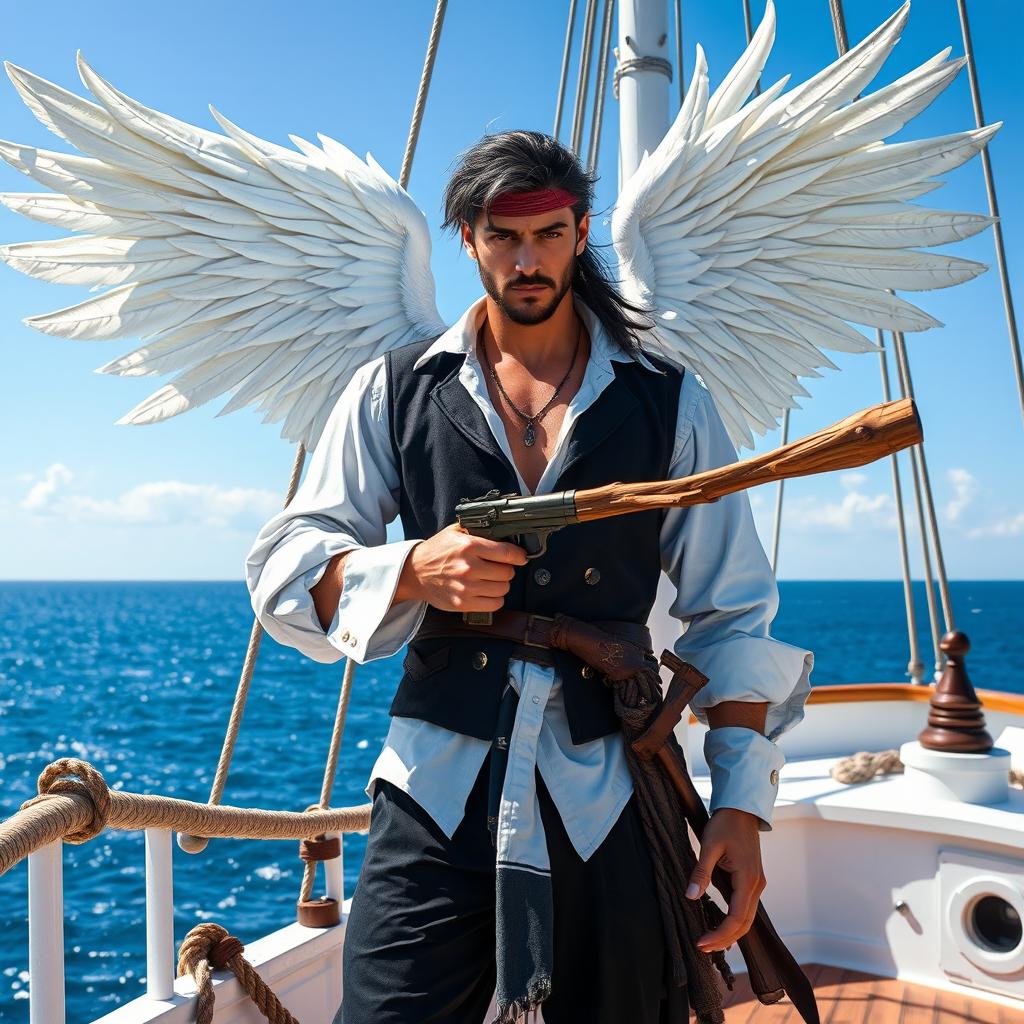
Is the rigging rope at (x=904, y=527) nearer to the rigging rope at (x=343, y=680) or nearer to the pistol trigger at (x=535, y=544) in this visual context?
the rigging rope at (x=343, y=680)

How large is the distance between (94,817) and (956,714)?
2.22 metres

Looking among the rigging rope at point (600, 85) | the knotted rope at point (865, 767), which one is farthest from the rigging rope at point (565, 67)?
the knotted rope at point (865, 767)

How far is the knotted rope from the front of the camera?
303 cm

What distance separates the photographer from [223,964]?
177 cm

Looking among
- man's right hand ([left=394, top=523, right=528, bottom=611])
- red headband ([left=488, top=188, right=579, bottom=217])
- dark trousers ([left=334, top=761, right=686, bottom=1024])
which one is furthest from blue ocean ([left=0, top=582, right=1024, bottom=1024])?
red headband ([left=488, top=188, right=579, bottom=217])

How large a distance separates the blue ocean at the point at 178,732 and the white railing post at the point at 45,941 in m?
9.06

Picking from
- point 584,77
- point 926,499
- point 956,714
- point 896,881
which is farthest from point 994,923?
point 584,77

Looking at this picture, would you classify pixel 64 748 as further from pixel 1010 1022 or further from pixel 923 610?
pixel 923 610

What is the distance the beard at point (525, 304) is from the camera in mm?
1376

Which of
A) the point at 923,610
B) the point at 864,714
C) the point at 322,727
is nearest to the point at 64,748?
the point at 322,727

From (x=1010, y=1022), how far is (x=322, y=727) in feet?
88.5

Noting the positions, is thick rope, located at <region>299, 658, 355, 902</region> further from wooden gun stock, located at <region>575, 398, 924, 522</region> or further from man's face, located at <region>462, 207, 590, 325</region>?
wooden gun stock, located at <region>575, 398, 924, 522</region>

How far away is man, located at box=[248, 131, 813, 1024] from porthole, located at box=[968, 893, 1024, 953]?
5.31 feet

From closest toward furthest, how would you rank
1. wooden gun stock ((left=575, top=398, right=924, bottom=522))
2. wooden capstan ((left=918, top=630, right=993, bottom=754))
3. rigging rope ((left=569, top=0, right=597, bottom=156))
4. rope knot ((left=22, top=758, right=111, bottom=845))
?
wooden gun stock ((left=575, top=398, right=924, bottom=522)) → rope knot ((left=22, top=758, right=111, bottom=845)) → wooden capstan ((left=918, top=630, right=993, bottom=754)) → rigging rope ((left=569, top=0, right=597, bottom=156))
